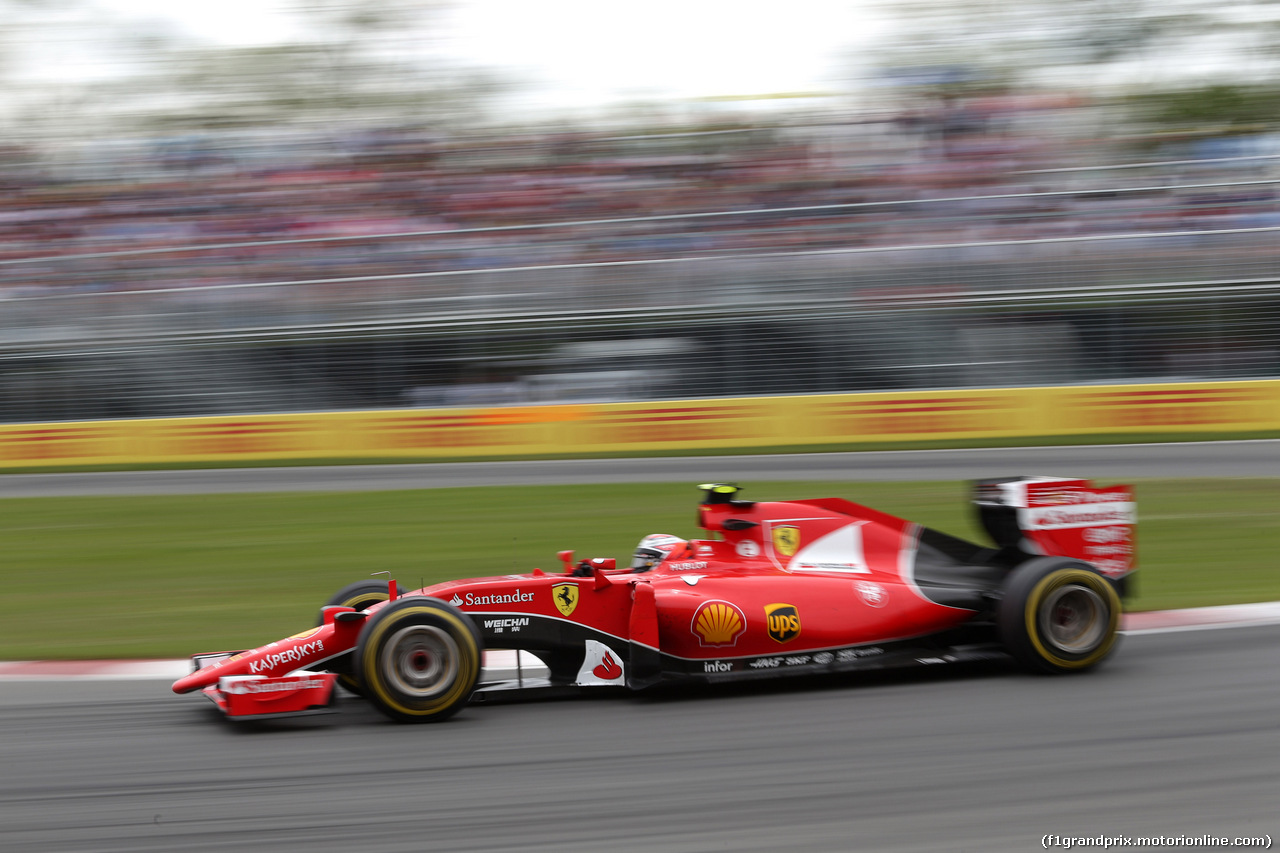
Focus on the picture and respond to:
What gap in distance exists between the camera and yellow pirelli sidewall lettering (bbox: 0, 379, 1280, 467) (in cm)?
1480

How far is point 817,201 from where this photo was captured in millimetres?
16859

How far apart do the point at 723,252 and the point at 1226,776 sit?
12.8m

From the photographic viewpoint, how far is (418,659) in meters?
4.68

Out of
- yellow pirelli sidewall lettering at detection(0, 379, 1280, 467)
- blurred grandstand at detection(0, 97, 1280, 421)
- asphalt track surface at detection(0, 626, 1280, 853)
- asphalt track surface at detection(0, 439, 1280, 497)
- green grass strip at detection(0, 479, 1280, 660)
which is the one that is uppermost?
blurred grandstand at detection(0, 97, 1280, 421)

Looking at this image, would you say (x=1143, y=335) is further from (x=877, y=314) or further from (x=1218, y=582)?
(x=1218, y=582)

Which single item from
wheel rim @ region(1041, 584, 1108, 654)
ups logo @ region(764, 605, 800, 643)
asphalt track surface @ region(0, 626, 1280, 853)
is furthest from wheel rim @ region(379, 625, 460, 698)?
wheel rim @ region(1041, 584, 1108, 654)

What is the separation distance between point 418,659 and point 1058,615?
109 inches

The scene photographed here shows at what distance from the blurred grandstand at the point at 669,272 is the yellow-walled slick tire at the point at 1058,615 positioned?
10.1m

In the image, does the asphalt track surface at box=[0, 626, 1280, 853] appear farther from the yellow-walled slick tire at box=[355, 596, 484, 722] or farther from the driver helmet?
the driver helmet

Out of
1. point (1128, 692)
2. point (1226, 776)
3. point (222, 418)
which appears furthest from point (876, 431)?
point (1226, 776)

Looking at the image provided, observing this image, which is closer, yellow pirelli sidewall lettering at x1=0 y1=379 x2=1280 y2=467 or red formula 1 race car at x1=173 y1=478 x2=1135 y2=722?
red formula 1 race car at x1=173 y1=478 x2=1135 y2=722

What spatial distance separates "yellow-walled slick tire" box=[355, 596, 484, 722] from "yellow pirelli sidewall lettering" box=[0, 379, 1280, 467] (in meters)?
10.6

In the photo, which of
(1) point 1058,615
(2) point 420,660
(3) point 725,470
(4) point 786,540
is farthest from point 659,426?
(2) point 420,660

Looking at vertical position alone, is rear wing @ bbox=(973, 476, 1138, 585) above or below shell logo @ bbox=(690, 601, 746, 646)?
above
